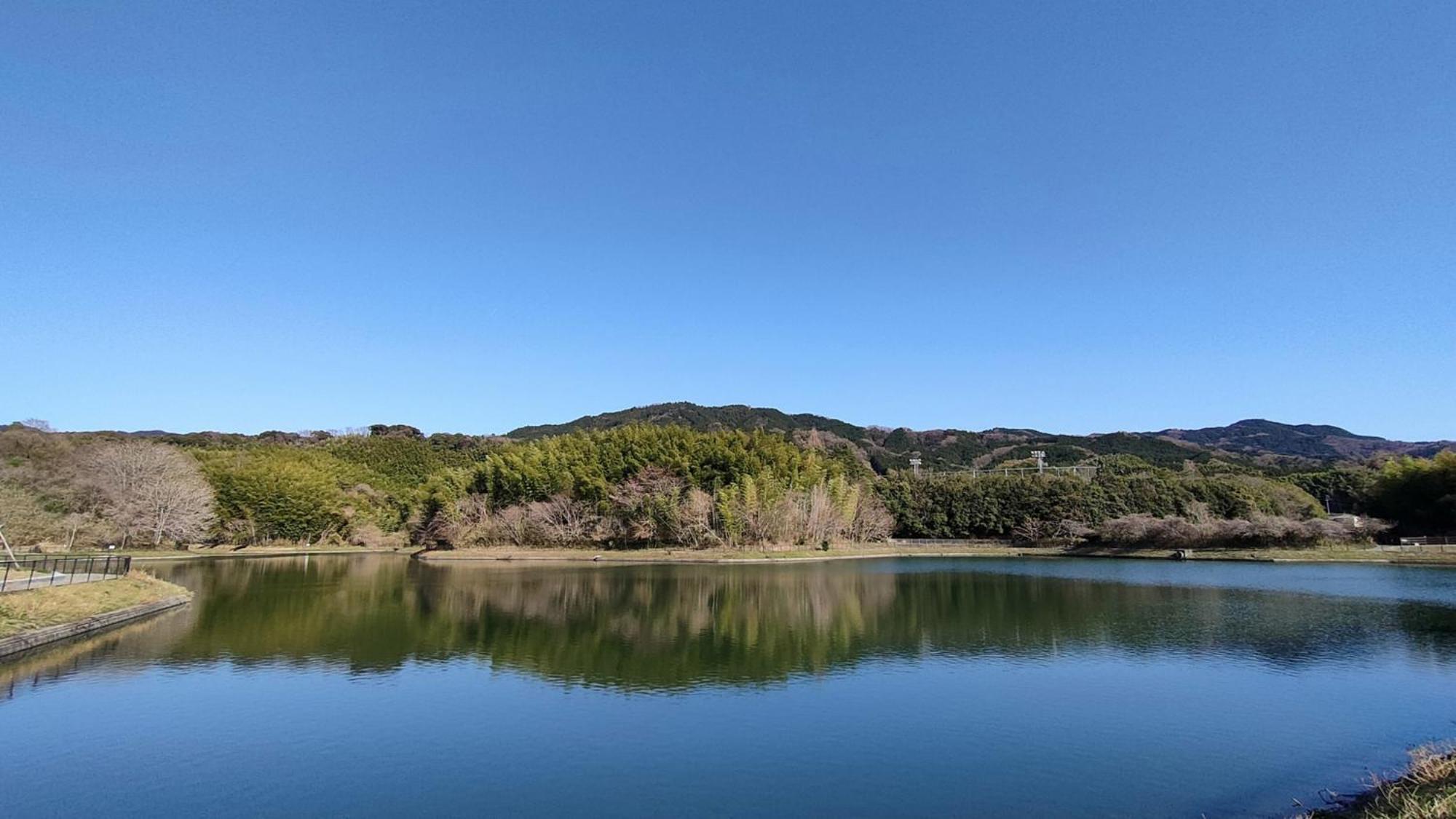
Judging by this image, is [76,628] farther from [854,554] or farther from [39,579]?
[854,554]

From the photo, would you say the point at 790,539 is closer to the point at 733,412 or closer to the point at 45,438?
the point at 45,438

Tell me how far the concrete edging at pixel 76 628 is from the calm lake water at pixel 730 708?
58 centimetres

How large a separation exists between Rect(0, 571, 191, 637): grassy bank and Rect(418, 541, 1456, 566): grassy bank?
2390 centimetres

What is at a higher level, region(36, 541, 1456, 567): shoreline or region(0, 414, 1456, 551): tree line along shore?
region(0, 414, 1456, 551): tree line along shore

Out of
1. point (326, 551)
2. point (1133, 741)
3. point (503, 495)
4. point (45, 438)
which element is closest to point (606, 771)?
point (1133, 741)

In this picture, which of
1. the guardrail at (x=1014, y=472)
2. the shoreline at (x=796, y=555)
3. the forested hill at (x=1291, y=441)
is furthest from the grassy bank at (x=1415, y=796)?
the forested hill at (x=1291, y=441)

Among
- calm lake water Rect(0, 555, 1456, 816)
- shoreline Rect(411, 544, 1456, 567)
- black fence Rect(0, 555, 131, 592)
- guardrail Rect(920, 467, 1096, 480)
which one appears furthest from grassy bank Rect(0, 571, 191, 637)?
guardrail Rect(920, 467, 1096, 480)

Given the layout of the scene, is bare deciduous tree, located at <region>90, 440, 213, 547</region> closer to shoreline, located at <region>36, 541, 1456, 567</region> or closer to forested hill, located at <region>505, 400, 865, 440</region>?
shoreline, located at <region>36, 541, 1456, 567</region>

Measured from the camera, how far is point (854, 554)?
49.6 meters

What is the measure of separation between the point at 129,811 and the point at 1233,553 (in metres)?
54.5

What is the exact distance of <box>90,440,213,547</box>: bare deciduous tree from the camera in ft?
149

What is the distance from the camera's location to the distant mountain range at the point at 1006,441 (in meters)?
124

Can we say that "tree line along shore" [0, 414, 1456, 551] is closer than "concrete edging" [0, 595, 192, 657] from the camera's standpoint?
No

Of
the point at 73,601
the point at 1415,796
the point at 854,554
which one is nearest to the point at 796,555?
the point at 854,554
